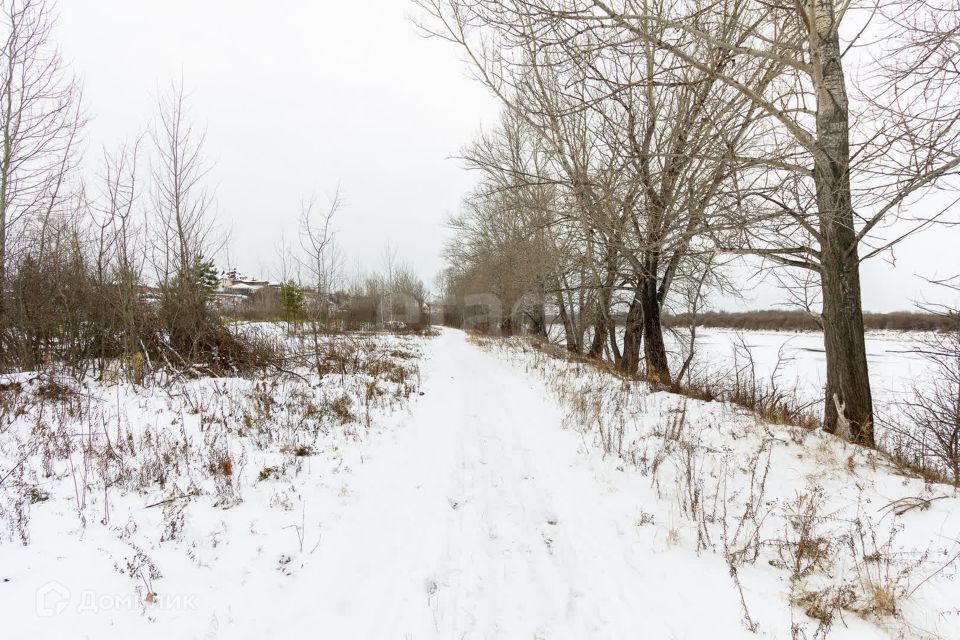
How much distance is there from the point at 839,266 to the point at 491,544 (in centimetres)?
522

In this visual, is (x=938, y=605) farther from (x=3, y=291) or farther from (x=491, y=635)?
(x=3, y=291)

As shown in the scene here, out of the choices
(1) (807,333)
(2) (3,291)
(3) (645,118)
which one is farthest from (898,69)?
(1) (807,333)

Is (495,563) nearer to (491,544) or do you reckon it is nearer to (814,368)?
(491,544)

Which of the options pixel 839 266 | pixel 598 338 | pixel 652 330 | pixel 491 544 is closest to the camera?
pixel 491 544

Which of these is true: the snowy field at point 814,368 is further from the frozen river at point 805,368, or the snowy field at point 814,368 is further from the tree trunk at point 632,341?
the tree trunk at point 632,341

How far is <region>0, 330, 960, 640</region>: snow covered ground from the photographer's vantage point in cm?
202

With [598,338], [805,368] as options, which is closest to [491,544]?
[598,338]

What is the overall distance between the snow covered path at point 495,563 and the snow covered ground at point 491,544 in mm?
15

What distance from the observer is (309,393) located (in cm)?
662

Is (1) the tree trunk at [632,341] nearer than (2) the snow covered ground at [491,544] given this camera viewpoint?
No

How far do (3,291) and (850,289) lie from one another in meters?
13.7

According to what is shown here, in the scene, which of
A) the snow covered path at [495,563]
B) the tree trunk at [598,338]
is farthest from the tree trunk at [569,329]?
the snow covered path at [495,563]

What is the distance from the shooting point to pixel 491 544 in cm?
275

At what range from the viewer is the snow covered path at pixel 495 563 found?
2.04m
